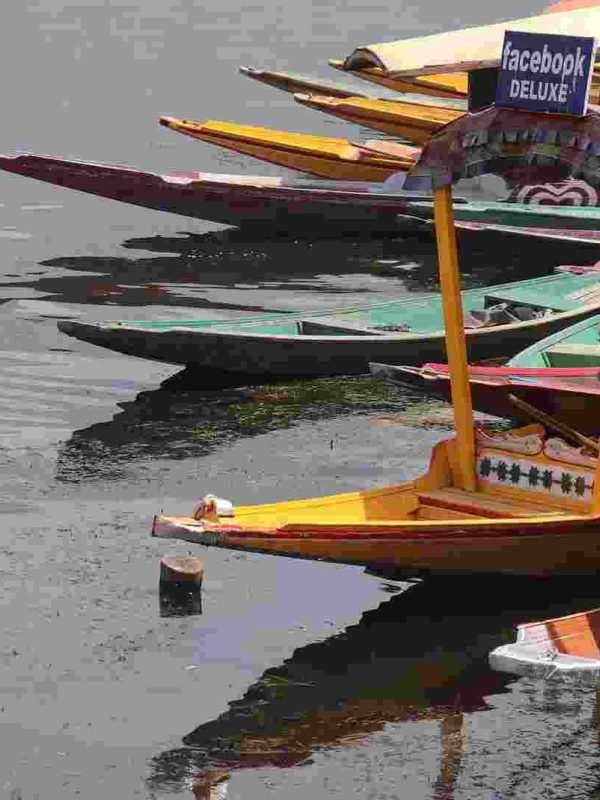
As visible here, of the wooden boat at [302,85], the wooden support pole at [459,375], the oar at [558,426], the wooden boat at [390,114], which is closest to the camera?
the wooden support pole at [459,375]

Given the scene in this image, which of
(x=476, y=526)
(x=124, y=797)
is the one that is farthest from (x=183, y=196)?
(x=124, y=797)

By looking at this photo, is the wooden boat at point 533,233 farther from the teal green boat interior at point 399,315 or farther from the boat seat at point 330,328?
the boat seat at point 330,328

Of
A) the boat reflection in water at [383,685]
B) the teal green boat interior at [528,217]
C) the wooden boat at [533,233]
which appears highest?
the teal green boat interior at [528,217]

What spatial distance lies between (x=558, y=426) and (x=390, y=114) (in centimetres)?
1825

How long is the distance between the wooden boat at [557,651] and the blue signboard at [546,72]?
2.74 m

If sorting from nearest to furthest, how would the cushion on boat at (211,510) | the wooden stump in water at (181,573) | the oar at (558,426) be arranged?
the cushion on boat at (211,510), the wooden stump in water at (181,573), the oar at (558,426)

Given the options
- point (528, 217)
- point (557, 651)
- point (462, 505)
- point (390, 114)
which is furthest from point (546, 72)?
point (390, 114)

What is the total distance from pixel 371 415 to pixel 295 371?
0.99 meters

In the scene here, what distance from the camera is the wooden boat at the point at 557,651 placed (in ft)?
33.2

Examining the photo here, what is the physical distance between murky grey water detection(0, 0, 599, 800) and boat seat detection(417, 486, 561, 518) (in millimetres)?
500

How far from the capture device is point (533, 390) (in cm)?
1416

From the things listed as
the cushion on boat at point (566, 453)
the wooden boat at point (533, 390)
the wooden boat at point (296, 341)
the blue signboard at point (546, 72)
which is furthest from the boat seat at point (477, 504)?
the wooden boat at point (296, 341)

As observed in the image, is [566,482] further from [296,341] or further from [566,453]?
[296,341]

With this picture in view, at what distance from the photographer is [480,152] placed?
11.8 m
